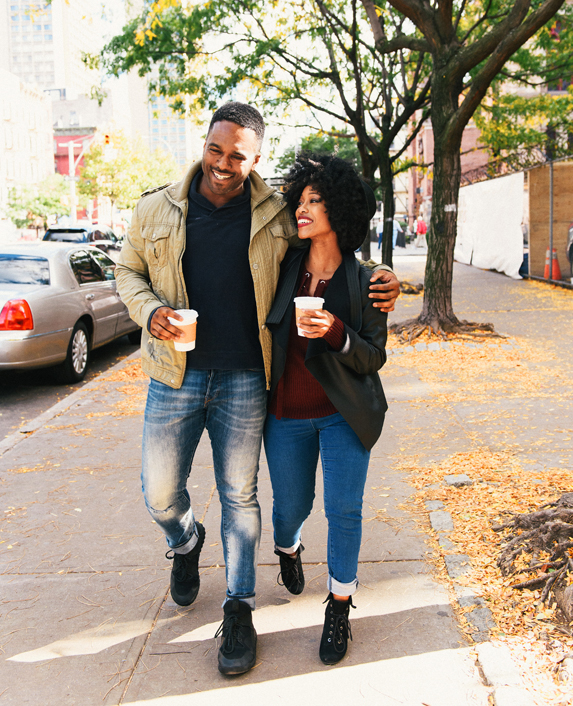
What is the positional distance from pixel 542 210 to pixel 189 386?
15369 mm

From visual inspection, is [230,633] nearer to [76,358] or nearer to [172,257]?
[172,257]

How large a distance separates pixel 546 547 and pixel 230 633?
152 cm

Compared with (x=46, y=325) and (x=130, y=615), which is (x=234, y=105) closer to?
(x=130, y=615)

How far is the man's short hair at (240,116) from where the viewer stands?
107 inches

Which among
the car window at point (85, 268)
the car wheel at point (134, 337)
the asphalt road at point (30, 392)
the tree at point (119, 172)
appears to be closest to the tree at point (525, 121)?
the car wheel at point (134, 337)

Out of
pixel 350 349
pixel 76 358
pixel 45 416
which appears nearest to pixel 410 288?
pixel 76 358

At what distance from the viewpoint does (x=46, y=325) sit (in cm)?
772

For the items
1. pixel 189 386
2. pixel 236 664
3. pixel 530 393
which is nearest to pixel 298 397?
pixel 189 386

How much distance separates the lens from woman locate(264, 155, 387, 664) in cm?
264

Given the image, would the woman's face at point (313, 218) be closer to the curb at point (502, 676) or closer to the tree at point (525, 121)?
the curb at point (502, 676)

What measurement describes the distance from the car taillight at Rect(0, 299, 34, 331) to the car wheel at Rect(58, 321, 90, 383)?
0.87 metres

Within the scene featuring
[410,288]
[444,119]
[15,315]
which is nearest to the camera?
[15,315]

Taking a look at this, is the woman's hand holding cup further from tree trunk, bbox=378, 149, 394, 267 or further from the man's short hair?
tree trunk, bbox=378, 149, 394, 267

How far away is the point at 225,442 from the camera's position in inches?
109
